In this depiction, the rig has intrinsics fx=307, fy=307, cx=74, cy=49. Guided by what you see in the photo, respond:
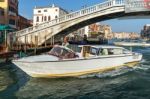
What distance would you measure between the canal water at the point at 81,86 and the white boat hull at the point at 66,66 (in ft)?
0.99

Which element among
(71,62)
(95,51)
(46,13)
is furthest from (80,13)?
(46,13)

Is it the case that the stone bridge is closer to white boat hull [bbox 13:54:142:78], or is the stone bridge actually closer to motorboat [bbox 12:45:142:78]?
motorboat [bbox 12:45:142:78]

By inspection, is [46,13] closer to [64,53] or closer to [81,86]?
[64,53]

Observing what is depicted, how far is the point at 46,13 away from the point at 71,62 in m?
50.3

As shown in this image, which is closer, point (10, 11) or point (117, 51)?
point (117, 51)

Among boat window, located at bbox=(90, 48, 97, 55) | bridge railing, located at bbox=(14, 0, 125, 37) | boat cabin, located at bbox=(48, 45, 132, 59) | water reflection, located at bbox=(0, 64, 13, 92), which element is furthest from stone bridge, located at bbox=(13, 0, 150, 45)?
boat window, located at bbox=(90, 48, 97, 55)

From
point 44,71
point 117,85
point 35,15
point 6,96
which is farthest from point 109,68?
point 35,15

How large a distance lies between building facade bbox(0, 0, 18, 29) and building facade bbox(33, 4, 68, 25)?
665 inches

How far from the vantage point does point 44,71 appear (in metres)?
14.5

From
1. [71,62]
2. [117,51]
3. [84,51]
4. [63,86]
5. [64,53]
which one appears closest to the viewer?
[63,86]

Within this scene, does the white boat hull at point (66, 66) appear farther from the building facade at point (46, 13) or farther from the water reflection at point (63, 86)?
the building facade at point (46, 13)

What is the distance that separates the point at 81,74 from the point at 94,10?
53.1 feet

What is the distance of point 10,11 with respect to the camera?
4250cm

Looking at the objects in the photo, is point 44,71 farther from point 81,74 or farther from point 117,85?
point 117,85
